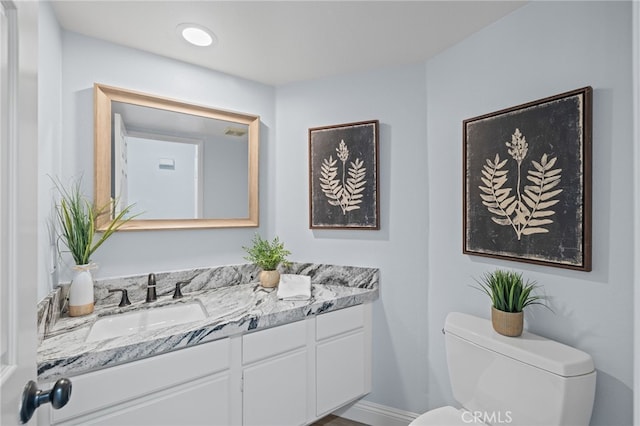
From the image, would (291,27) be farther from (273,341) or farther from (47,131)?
(273,341)

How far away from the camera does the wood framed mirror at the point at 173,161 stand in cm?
173

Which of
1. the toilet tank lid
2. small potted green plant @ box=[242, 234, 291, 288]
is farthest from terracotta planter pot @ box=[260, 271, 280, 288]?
the toilet tank lid

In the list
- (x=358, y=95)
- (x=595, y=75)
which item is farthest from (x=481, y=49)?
(x=358, y=95)

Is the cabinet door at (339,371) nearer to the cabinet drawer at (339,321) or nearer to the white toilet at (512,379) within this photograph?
the cabinet drawer at (339,321)

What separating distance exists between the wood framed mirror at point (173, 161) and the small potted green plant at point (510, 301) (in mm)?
1487

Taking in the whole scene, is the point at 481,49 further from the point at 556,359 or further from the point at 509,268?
the point at 556,359

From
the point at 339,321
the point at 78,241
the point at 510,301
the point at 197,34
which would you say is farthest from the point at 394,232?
the point at 78,241

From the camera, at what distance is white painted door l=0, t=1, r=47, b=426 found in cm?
59

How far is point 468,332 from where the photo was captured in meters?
1.47

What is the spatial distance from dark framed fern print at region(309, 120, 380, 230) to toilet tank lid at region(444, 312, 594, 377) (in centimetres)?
76

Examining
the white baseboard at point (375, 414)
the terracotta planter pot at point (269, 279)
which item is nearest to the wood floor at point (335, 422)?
the white baseboard at point (375, 414)

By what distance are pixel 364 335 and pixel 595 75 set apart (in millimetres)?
1644

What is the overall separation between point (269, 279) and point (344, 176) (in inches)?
31.3

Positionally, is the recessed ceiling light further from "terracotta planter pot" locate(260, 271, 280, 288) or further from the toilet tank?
the toilet tank
